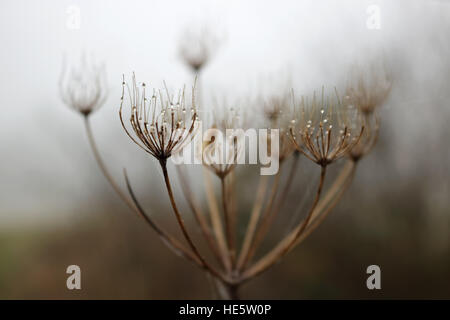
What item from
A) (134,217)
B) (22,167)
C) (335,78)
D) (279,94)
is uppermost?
(335,78)

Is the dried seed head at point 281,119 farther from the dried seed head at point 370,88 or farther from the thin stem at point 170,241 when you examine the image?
the thin stem at point 170,241

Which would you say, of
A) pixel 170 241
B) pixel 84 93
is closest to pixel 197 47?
pixel 84 93

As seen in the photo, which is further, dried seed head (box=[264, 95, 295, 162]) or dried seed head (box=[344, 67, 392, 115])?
dried seed head (box=[344, 67, 392, 115])

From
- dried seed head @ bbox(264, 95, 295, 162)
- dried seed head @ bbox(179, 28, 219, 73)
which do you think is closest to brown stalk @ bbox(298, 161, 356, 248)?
dried seed head @ bbox(264, 95, 295, 162)

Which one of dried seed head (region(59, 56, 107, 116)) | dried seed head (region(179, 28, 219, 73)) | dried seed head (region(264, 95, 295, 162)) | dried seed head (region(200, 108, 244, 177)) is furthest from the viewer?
dried seed head (region(179, 28, 219, 73))

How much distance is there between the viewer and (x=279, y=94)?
3.55 feet

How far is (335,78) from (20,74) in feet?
4.01

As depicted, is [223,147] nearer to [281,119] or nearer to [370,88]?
[281,119]

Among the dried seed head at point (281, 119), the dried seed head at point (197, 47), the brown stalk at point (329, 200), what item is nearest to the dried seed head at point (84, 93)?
the dried seed head at point (197, 47)

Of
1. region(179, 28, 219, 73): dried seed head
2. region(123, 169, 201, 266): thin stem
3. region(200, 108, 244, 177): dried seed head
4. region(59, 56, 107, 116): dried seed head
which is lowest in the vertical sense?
region(123, 169, 201, 266): thin stem

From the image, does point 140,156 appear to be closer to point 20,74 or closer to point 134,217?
point 134,217

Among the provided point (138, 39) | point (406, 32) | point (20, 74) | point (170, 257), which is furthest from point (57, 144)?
point (406, 32)

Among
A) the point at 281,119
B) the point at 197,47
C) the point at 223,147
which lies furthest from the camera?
the point at 197,47

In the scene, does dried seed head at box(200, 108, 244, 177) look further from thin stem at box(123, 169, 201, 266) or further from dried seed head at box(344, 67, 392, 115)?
dried seed head at box(344, 67, 392, 115)
